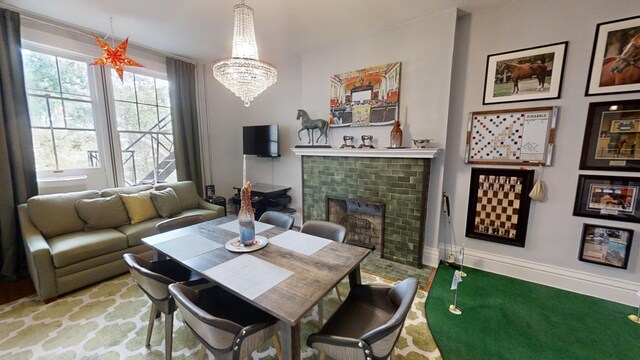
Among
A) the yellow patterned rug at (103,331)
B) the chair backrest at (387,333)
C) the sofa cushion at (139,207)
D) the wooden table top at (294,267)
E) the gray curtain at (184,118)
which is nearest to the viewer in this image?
the chair backrest at (387,333)

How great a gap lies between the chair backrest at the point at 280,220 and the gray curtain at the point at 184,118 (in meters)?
2.23

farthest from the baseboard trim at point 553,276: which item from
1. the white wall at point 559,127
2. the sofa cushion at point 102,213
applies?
the sofa cushion at point 102,213

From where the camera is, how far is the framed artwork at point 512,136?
2.26m

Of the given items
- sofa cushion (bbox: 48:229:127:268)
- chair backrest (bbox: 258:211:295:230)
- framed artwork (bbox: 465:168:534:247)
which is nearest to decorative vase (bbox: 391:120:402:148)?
framed artwork (bbox: 465:168:534:247)

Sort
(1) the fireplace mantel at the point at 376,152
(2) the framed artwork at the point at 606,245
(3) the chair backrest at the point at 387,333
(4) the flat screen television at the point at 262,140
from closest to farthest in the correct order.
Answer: (3) the chair backrest at the point at 387,333 → (2) the framed artwork at the point at 606,245 → (1) the fireplace mantel at the point at 376,152 → (4) the flat screen television at the point at 262,140

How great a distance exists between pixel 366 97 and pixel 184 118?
9.40ft

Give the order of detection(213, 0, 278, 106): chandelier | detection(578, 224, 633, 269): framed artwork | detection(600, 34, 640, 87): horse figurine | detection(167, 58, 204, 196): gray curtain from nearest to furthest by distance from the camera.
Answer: detection(213, 0, 278, 106): chandelier
detection(600, 34, 640, 87): horse figurine
detection(578, 224, 633, 269): framed artwork
detection(167, 58, 204, 196): gray curtain

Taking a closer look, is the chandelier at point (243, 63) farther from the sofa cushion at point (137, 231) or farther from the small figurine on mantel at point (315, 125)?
the sofa cushion at point (137, 231)

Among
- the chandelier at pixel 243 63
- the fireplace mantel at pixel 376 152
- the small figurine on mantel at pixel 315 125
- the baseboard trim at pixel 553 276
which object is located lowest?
the baseboard trim at pixel 553 276

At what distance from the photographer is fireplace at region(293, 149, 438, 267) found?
104 inches

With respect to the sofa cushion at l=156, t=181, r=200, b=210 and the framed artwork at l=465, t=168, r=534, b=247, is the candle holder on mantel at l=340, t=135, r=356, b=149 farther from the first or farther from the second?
the sofa cushion at l=156, t=181, r=200, b=210

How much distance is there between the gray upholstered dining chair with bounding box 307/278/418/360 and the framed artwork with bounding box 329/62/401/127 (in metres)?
1.97

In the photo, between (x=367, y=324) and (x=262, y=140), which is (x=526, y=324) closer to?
(x=367, y=324)

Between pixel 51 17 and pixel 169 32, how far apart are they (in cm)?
112
